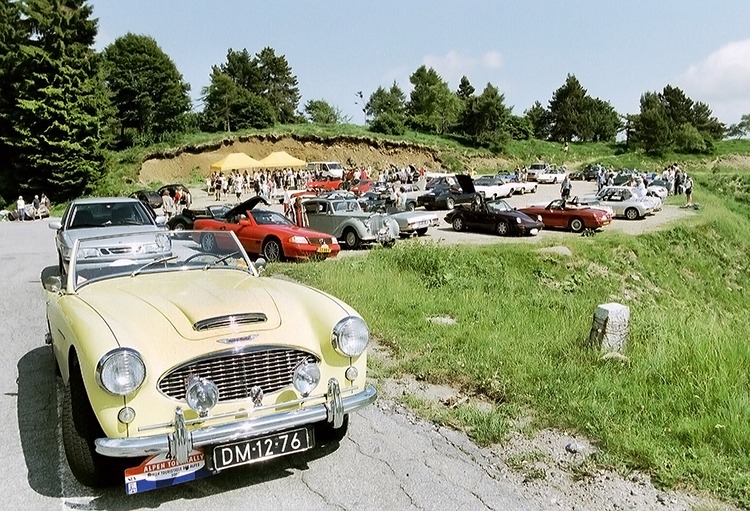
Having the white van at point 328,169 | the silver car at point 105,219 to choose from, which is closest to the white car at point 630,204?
the silver car at point 105,219

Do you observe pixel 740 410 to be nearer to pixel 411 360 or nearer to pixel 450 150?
pixel 411 360

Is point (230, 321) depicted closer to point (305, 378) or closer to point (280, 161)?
point (305, 378)

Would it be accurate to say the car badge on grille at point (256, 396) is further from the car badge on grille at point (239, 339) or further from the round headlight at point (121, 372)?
the round headlight at point (121, 372)

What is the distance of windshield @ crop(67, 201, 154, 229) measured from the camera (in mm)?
11109

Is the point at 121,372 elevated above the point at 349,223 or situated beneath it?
elevated above

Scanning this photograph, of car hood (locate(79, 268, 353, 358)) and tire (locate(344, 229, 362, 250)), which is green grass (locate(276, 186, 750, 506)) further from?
tire (locate(344, 229, 362, 250))

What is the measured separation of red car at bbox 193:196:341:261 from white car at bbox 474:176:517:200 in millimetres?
21807

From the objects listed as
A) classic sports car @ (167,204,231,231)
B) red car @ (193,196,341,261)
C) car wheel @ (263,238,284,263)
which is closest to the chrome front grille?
red car @ (193,196,341,261)

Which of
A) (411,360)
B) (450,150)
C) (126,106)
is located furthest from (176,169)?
(411,360)

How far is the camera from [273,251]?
47.9ft

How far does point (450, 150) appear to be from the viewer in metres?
64.4

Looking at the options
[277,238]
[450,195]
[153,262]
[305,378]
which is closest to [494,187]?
[450,195]

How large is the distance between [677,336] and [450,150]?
195ft

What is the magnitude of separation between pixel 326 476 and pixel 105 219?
9027mm
